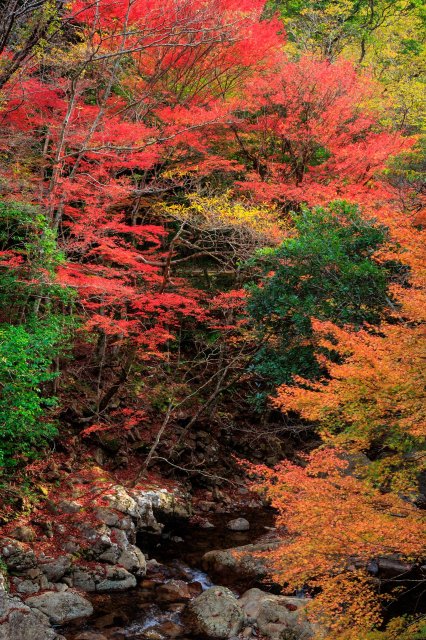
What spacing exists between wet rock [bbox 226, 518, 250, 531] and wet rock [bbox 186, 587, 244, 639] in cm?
361

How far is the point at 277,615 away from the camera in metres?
8.88

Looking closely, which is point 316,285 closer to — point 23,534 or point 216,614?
point 216,614

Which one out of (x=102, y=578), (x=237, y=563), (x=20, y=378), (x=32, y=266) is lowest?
(x=237, y=563)

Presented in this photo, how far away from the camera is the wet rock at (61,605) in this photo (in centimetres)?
841

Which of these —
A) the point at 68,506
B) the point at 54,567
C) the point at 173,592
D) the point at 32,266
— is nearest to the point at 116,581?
the point at 173,592

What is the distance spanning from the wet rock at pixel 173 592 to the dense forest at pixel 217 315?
3.4 inches

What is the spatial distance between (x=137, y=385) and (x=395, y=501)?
10675 millimetres

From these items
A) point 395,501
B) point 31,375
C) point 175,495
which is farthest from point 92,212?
point 395,501

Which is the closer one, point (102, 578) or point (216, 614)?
point (216, 614)

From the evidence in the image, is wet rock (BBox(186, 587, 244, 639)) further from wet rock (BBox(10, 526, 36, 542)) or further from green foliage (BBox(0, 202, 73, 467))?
green foliage (BBox(0, 202, 73, 467))

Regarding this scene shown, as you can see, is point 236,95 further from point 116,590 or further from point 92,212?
point 116,590

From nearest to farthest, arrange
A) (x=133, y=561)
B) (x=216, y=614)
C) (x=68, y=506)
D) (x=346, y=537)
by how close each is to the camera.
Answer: (x=346, y=537), (x=216, y=614), (x=133, y=561), (x=68, y=506)

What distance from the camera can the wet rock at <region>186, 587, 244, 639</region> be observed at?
28.3ft

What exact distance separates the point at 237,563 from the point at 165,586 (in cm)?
163
